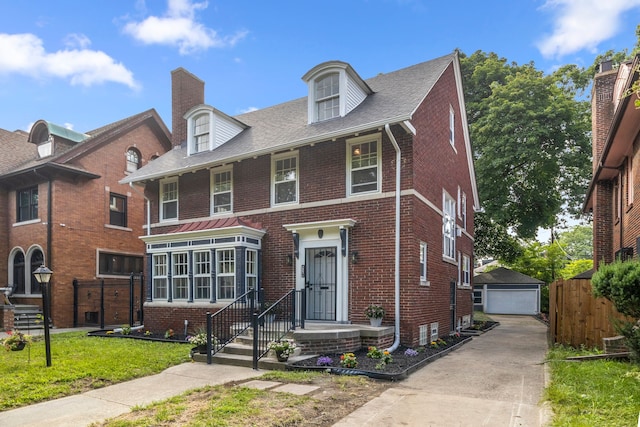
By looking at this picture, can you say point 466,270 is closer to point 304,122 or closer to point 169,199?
point 304,122

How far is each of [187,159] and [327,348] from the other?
8041 mm

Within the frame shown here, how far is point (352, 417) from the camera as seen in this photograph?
4.96m

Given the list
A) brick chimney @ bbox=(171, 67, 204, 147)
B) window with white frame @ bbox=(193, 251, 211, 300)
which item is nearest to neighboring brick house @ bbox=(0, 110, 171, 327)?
brick chimney @ bbox=(171, 67, 204, 147)

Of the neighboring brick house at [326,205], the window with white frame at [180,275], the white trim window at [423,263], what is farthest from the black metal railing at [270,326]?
the white trim window at [423,263]

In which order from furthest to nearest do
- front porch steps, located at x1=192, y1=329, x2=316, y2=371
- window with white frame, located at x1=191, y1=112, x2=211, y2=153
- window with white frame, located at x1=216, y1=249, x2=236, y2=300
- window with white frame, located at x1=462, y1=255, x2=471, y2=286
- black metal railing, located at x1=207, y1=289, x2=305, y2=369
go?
window with white frame, located at x1=462, y1=255, x2=471, y2=286
window with white frame, located at x1=191, y1=112, x2=211, y2=153
window with white frame, located at x1=216, y1=249, x2=236, y2=300
black metal railing, located at x1=207, y1=289, x2=305, y2=369
front porch steps, located at x1=192, y1=329, x2=316, y2=371

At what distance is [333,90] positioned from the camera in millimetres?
11664

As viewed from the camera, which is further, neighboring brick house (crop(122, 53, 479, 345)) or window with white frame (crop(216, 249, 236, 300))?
window with white frame (crop(216, 249, 236, 300))

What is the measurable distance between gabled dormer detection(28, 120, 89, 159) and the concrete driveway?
16951 mm

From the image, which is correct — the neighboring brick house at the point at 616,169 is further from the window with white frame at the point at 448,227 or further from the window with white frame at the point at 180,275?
the window with white frame at the point at 180,275

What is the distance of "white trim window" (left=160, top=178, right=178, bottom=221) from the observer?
45.0 feet

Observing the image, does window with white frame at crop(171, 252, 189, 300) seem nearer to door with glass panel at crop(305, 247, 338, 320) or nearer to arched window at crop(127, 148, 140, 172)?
door with glass panel at crop(305, 247, 338, 320)

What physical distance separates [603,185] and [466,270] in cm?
550

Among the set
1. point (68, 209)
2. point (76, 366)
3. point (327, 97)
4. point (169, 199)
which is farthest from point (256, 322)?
point (68, 209)

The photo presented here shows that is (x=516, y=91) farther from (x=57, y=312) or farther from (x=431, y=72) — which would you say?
(x=57, y=312)
